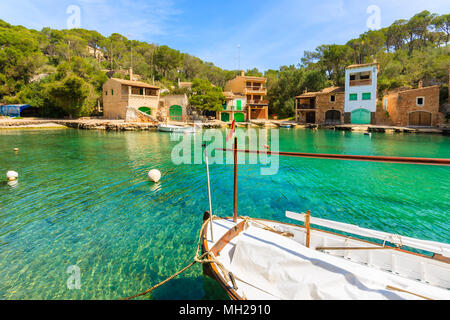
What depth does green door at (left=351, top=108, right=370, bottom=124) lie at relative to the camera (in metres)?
45.5

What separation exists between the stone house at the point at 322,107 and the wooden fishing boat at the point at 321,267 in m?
50.1

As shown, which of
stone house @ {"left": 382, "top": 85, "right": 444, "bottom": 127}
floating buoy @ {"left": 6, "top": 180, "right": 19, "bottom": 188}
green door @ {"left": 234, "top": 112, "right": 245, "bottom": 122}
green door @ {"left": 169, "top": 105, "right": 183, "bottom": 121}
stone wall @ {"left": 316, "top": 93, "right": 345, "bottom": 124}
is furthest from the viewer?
green door @ {"left": 234, "top": 112, "right": 245, "bottom": 122}

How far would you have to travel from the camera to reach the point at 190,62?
6869cm

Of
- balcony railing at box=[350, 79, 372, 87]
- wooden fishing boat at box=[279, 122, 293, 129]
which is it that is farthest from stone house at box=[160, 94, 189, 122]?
balcony railing at box=[350, 79, 372, 87]

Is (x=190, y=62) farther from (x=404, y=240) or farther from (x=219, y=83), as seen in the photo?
(x=404, y=240)

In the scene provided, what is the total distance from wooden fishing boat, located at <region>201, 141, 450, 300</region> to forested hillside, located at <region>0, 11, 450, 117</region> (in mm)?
48274

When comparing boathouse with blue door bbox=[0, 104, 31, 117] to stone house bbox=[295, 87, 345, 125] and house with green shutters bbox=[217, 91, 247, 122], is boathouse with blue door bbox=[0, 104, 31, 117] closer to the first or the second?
house with green shutters bbox=[217, 91, 247, 122]

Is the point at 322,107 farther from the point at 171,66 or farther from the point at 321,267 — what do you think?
the point at 321,267

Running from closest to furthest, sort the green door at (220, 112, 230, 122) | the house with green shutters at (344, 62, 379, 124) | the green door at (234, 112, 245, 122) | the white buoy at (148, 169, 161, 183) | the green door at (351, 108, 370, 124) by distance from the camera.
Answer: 1. the white buoy at (148, 169, 161, 183)
2. the house with green shutters at (344, 62, 379, 124)
3. the green door at (351, 108, 370, 124)
4. the green door at (220, 112, 230, 122)
5. the green door at (234, 112, 245, 122)

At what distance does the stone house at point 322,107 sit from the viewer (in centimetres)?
4816

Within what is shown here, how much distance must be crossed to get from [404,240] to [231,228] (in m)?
3.01

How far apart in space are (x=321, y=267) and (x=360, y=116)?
50953 millimetres

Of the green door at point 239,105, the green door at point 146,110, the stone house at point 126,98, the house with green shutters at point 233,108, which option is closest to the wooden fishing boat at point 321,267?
Answer: the stone house at point 126,98
